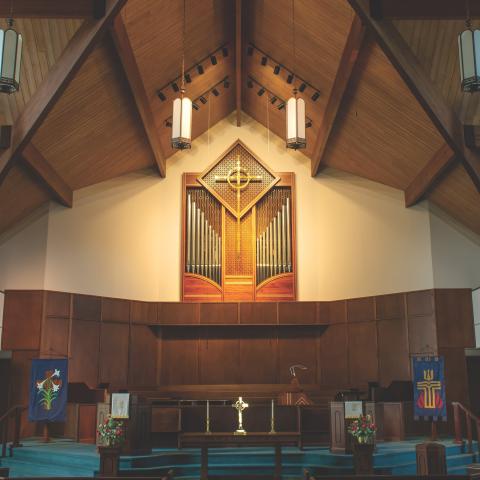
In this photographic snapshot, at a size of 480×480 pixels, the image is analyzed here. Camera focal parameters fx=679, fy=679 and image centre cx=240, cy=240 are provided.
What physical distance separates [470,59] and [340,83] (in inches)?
135

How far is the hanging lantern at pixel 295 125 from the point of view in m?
8.41

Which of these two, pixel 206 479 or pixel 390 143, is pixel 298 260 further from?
pixel 206 479

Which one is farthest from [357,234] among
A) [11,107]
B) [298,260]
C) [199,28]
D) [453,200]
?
[11,107]

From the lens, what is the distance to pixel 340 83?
9758 millimetres

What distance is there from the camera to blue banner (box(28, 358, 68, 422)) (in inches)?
391

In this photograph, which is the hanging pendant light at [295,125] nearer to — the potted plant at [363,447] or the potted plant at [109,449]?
the potted plant at [363,447]

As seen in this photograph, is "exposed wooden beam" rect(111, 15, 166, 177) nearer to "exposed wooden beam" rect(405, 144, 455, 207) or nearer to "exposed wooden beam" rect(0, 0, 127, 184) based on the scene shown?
"exposed wooden beam" rect(0, 0, 127, 184)

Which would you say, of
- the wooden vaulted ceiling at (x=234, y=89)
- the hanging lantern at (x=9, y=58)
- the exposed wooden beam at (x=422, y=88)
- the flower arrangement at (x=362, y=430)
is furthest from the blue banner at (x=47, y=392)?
the exposed wooden beam at (x=422, y=88)

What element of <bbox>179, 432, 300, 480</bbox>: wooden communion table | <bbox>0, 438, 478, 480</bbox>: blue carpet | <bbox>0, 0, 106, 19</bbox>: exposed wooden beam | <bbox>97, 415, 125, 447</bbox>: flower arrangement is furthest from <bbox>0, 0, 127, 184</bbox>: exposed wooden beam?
<bbox>179, 432, 300, 480</bbox>: wooden communion table

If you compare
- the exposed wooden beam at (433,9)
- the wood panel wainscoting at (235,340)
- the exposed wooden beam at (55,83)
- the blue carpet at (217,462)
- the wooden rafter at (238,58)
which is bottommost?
the blue carpet at (217,462)

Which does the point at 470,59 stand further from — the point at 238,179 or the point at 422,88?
the point at 238,179

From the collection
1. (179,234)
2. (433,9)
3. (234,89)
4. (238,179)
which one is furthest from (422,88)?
(179,234)

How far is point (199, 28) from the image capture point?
33.3 ft

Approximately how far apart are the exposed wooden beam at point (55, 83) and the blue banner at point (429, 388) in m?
6.31
